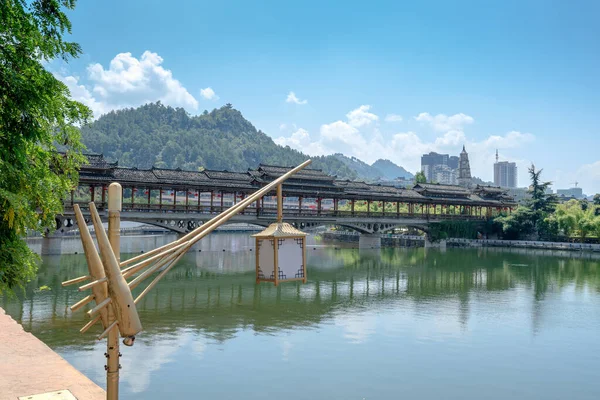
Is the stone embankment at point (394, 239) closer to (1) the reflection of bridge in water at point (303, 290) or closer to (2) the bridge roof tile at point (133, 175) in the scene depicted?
(1) the reflection of bridge in water at point (303, 290)

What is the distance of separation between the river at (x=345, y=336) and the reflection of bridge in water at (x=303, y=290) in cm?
12

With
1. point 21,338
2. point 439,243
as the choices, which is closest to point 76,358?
point 21,338

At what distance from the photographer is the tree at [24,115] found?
6.79 m

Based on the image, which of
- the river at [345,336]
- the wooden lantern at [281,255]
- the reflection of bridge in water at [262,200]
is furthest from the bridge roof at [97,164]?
the wooden lantern at [281,255]

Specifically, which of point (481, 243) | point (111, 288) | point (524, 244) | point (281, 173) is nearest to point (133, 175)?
point (281, 173)

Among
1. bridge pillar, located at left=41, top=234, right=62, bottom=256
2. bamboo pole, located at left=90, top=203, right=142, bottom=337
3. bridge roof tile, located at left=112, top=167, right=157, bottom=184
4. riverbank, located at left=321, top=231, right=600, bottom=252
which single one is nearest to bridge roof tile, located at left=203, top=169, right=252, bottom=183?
bridge roof tile, located at left=112, top=167, right=157, bottom=184

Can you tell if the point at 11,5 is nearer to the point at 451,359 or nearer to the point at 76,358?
the point at 76,358

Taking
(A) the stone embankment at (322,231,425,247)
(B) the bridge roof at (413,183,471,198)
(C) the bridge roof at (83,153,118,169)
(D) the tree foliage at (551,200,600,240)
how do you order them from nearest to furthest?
(C) the bridge roof at (83,153,118,169) → (D) the tree foliage at (551,200,600,240) → (A) the stone embankment at (322,231,425,247) → (B) the bridge roof at (413,183,471,198)

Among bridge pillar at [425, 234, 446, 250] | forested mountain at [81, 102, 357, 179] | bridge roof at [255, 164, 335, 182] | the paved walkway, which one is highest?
forested mountain at [81, 102, 357, 179]

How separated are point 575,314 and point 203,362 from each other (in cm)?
1679

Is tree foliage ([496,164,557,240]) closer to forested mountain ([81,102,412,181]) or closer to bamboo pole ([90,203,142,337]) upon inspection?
bamboo pole ([90,203,142,337])

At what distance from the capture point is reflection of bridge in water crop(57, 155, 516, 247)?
37.7m

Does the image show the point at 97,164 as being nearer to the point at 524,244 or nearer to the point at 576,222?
the point at 524,244

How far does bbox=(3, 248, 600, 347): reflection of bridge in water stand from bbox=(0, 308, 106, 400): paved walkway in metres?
4.58
